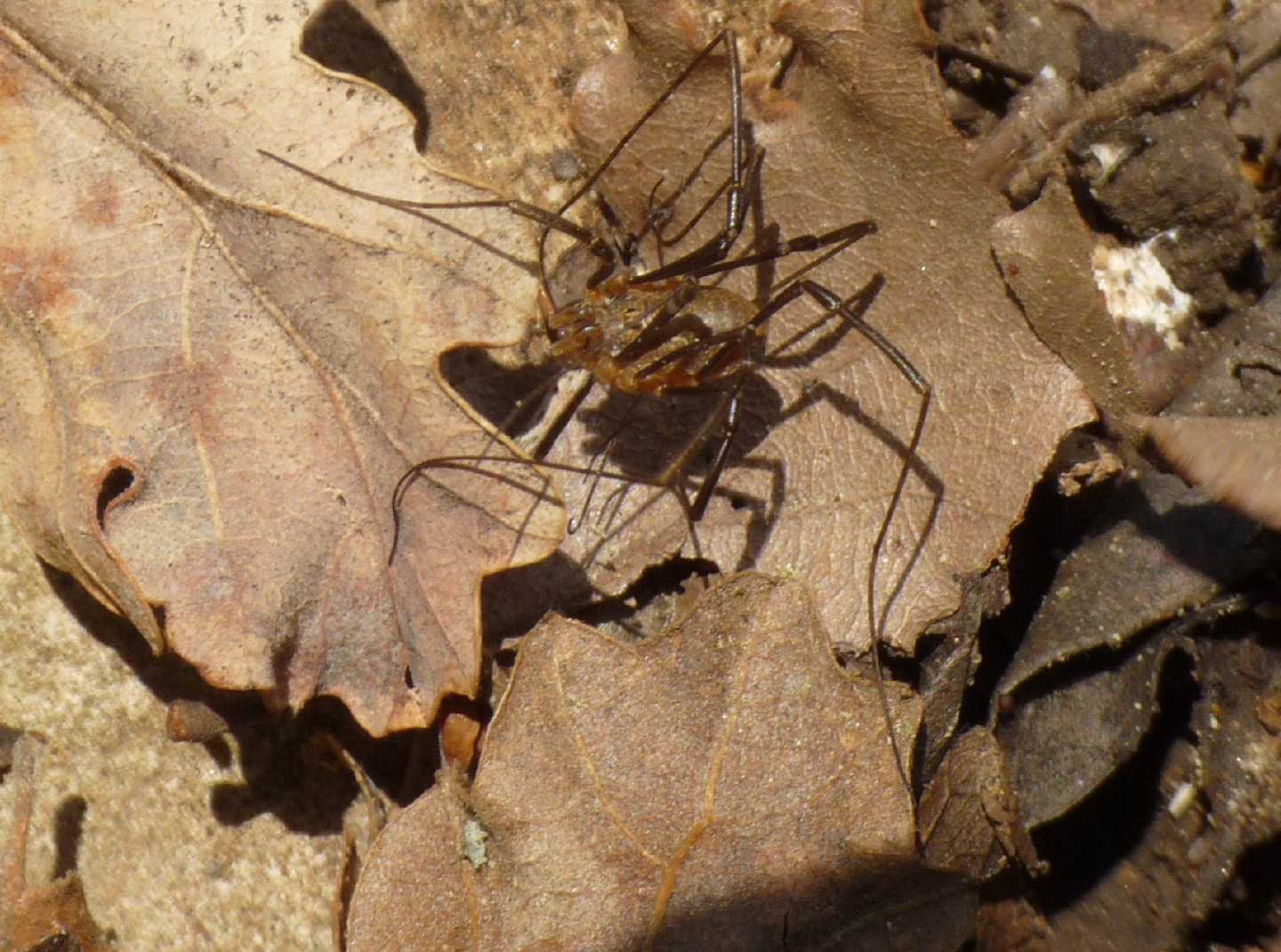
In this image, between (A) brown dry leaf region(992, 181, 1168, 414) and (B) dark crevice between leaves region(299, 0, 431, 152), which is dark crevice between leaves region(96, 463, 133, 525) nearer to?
(B) dark crevice between leaves region(299, 0, 431, 152)

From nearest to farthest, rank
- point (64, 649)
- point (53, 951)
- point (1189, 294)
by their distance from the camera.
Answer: point (53, 951)
point (64, 649)
point (1189, 294)

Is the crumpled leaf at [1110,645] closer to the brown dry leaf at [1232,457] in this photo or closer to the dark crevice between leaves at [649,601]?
the brown dry leaf at [1232,457]

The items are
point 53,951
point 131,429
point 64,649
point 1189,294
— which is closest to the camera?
point 131,429

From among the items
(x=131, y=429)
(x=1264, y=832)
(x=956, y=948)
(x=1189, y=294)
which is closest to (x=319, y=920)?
(x=131, y=429)

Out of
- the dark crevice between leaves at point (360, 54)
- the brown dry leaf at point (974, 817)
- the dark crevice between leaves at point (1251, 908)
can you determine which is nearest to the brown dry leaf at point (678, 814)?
the brown dry leaf at point (974, 817)

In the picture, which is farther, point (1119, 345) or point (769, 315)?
point (769, 315)

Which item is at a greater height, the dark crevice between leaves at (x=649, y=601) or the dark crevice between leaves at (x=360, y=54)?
the dark crevice between leaves at (x=360, y=54)

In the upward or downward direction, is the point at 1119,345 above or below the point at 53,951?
above

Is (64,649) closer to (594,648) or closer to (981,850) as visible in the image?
(594,648)
